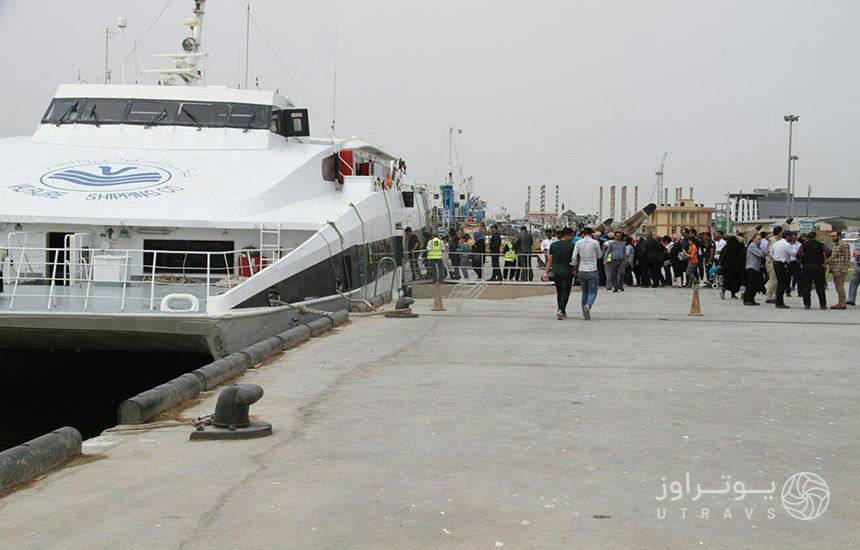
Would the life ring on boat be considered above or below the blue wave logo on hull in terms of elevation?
below

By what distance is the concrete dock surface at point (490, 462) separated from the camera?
5230 millimetres

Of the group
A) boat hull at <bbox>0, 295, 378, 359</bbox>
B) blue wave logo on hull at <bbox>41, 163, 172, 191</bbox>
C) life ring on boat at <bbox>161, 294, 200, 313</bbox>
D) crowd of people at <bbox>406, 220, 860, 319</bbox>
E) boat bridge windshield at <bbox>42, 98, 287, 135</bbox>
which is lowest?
boat hull at <bbox>0, 295, 378, 359</bbox>

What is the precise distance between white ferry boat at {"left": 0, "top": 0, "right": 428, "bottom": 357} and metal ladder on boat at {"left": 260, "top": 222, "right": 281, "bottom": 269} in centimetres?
2

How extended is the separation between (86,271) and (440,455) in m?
9.31

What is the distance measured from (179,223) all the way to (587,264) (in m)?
6.70

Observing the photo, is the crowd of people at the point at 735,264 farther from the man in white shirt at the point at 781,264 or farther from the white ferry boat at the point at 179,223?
the white ferry boat at the point at 179,223

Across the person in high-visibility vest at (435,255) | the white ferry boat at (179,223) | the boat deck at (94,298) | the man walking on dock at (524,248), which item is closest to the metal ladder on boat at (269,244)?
the white ferry boat at (179,223)

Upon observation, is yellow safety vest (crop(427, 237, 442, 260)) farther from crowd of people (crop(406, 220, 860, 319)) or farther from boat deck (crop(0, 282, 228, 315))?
boat deck (crop(0, 282, 228, 315))

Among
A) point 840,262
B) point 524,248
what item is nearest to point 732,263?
point 840,262

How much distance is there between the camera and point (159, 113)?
1931cm

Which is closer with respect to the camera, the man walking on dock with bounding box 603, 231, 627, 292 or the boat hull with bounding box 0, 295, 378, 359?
the boat hull with bounding box 0, 295, 378, 359

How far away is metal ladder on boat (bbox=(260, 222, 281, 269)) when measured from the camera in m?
14.7

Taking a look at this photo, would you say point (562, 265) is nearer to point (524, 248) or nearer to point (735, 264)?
point (735, 264)

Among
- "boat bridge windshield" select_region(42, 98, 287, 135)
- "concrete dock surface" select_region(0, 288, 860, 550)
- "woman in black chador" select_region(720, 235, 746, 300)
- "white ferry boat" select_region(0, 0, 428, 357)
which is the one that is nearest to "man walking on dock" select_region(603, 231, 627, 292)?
"woman in black chador" select_region(720, 235, 746, 300)
